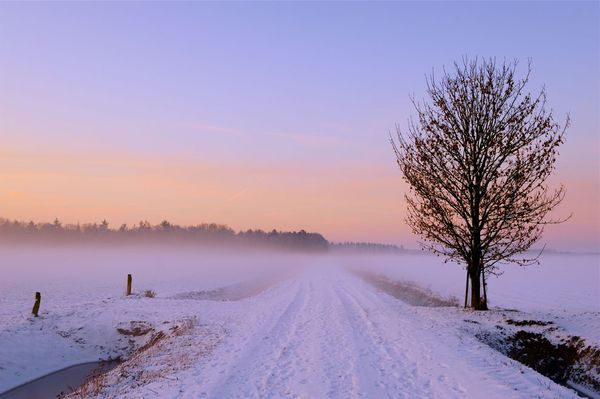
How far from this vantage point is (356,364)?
11.9 meters

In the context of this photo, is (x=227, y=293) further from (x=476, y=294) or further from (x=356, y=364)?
(x=356, y=364)

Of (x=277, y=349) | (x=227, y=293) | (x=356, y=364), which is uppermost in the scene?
(x=356, y=364)

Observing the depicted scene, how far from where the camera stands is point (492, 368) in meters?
11.6

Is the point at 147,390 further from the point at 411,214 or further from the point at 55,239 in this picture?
the point at 55,239

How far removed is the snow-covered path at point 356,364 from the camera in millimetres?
9727

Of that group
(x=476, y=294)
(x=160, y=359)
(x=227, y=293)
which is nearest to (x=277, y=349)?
(x=160, y=359)

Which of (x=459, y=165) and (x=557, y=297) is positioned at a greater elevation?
(x=459, y=165)

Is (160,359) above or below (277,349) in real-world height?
below

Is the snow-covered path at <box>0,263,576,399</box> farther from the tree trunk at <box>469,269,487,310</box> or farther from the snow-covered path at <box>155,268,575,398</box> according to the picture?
the tree trunk at <box>469,269,487,310</box>

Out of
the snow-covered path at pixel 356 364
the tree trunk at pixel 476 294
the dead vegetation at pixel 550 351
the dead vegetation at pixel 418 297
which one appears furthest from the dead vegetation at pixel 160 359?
the dead vegetation at pixel 418 297

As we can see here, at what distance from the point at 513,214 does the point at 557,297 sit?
74.6ft

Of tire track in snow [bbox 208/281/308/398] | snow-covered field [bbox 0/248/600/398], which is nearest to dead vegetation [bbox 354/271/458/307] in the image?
snow-covered field [bbox 0/248/600/398]

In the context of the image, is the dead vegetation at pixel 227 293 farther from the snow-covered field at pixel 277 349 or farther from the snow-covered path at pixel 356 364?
the snow-covered path at pixel 356 364

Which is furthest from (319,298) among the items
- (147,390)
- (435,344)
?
(147,390)
